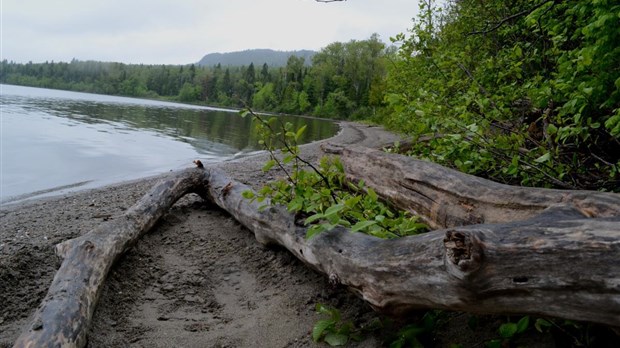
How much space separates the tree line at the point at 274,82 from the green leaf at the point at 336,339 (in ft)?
140

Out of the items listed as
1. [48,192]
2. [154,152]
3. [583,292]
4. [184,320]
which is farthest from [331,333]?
[154,152]

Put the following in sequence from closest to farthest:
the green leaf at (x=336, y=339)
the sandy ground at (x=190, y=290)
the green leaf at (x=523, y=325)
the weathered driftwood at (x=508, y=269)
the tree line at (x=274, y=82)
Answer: the weathered driftwood at (x=508, y=269)
the green leaf at (x=523, y=325)
the green leaf at (x=336, y=339)
the sandy ground at (x=190, y=290)
the tree line at (x=274, y=82)

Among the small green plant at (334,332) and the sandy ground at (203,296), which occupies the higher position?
the small green plant at (334,332)

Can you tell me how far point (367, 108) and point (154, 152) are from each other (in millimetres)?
63963

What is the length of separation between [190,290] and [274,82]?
114444 mm

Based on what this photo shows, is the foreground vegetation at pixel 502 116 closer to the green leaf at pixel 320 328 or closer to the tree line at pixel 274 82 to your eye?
the green leaf at pixel 320 328

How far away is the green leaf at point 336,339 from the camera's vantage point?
2.78 metres

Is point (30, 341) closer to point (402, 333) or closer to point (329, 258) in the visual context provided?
point (329, 258)

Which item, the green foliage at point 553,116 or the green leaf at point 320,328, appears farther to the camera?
the green foliage at point 553,116

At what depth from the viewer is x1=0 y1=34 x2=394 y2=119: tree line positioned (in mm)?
87125

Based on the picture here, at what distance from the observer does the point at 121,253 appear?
441cm

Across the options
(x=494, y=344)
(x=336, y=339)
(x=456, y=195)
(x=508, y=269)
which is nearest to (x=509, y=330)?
(x=494, y=344)

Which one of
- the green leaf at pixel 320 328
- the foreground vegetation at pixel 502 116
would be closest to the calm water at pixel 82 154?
the foreground vegetation at pixel 502 116

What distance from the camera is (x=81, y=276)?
11.3ft
